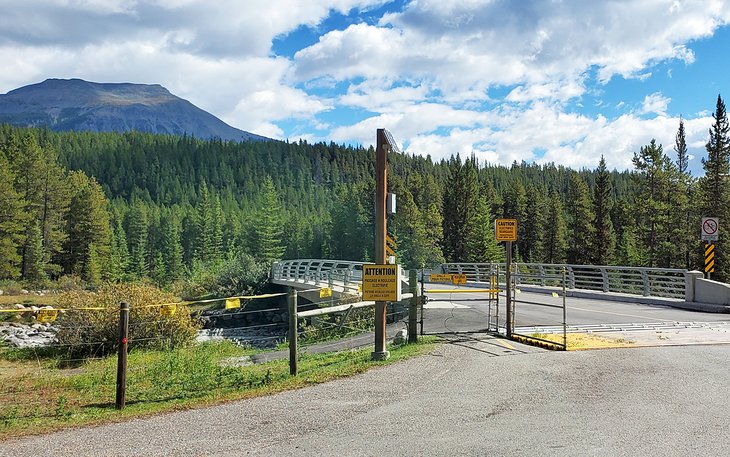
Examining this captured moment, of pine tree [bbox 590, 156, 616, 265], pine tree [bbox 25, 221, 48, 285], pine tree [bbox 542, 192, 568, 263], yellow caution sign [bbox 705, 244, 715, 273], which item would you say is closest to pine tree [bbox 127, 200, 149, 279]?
pine tree [bbox 25, 221, 48, 285]

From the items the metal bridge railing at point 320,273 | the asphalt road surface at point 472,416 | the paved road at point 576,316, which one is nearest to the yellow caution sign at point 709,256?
the paved road at point 576,316

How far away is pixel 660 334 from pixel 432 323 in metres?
5.62

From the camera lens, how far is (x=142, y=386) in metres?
9.51

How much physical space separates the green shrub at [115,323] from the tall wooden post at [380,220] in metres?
5.90

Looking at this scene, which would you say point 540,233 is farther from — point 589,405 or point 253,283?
point 589,405

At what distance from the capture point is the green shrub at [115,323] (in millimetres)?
14836

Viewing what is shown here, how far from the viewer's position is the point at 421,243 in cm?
6669

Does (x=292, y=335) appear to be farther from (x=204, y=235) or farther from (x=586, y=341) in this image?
(x=204, y=235)

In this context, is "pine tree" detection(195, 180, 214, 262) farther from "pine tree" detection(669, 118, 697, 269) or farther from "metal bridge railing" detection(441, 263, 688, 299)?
"pine tree" detection(669, 118, 697, 269)

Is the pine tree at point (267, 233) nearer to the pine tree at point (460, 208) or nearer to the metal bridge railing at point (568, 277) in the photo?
A: the pine tree at point (460, 208)

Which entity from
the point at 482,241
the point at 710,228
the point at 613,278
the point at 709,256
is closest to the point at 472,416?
the point at 710,228

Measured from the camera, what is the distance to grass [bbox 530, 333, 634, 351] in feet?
37.8

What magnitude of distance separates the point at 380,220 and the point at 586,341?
5212 mm

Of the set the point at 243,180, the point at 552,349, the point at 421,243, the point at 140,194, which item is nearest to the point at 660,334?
the point at 552,349
